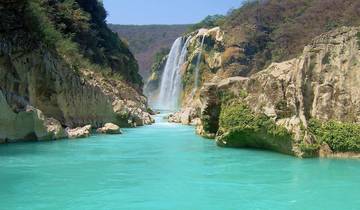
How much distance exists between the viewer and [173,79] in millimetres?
71312

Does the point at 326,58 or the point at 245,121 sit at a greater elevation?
the point at 326,58

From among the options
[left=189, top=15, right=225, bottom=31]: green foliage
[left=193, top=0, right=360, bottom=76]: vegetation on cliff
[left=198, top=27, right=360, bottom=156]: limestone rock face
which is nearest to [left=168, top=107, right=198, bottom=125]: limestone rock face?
[left=198, top=27, right=360, bottom=156]: limestone rock face

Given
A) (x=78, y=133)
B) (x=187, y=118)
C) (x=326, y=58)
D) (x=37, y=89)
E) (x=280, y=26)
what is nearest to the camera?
(x=326, y=58)

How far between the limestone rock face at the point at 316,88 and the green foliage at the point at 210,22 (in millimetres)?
57101

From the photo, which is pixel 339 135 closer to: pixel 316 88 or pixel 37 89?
pixel 316 88

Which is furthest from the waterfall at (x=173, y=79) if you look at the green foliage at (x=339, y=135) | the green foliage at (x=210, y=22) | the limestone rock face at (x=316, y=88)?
the green foliage at (x=339, y=135)

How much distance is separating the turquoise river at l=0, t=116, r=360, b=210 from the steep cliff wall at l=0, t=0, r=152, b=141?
8.46 feet

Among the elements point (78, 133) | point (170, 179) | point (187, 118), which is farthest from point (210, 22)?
point (170, 179)

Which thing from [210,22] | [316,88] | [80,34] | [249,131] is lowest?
[249,131]

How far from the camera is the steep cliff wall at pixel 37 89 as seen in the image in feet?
74.4

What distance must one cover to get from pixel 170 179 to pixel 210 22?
232ft

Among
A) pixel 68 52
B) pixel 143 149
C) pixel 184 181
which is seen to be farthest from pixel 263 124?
pixel 68 52

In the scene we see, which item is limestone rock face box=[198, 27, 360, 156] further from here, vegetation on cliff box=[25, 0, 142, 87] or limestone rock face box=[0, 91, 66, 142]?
vegetation on cliff box=[25, 0, 142, 87]

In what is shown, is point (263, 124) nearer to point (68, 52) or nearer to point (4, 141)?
point (4, 141)
